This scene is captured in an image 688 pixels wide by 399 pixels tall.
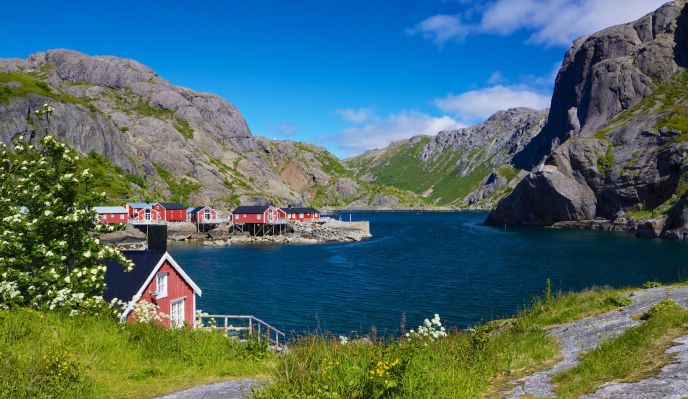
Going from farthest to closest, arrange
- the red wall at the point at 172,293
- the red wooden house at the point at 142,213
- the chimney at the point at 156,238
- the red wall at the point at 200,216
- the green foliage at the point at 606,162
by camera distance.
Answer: the green foliage at the point at 606,162 → the red wall at the point at 200,216 → the red wooden house at the point at 142,213 → the chimney at the point at 156,238 → the red wall at the point at 172,293

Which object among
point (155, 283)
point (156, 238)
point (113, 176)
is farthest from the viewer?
point (113, 176)

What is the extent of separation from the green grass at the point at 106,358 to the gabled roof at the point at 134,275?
10053mm

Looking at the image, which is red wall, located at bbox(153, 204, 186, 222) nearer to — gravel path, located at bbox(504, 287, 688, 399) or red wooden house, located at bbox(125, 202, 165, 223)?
red wooden house, located at bbox(125, 202, 165, 223)

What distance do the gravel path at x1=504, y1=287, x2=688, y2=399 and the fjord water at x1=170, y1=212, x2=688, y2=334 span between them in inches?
376

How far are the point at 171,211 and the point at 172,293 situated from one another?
118 meters

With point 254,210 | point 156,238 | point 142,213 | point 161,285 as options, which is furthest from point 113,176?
point 161,285

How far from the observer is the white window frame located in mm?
27100

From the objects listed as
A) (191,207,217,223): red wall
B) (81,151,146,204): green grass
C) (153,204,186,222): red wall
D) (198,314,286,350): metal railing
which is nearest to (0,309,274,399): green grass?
(198,314,286,350): metal railing

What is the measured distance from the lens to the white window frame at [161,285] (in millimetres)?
27100

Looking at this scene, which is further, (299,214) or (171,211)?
(299,214)

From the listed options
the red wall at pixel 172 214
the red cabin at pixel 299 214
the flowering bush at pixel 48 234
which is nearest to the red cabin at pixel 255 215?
the red wall at pixel 172 214

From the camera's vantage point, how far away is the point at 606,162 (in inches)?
5960

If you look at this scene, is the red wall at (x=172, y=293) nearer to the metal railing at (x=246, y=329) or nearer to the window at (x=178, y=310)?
the window at (x=178, y=310)

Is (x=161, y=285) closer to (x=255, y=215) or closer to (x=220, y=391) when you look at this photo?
(x=220, y=391)
